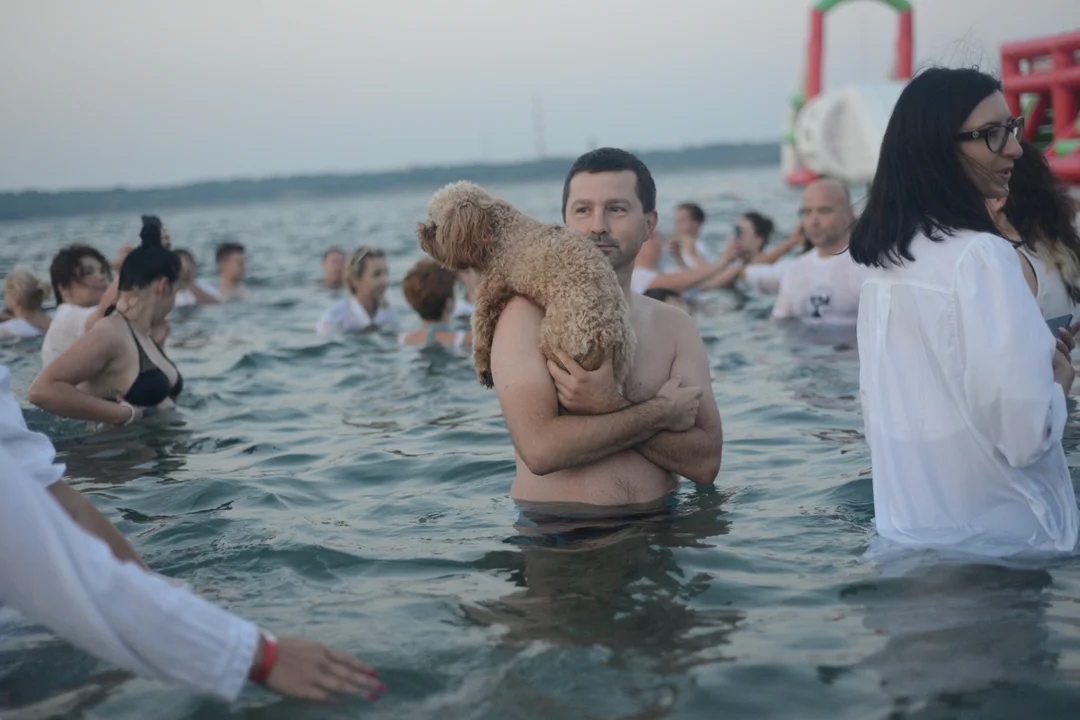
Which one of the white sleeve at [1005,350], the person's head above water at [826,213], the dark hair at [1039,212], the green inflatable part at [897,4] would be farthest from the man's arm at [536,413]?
the green inflatable part at [897,4]

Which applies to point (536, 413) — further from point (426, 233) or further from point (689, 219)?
point (689, 219)

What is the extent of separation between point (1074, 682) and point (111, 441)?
6.28 meters

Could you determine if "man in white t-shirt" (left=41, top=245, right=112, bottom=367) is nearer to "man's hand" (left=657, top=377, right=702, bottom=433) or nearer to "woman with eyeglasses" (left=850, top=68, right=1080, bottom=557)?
"man's hand" (left=657, top=377, right=702, bottom=433)

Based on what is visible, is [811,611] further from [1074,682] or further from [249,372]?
[249,372]

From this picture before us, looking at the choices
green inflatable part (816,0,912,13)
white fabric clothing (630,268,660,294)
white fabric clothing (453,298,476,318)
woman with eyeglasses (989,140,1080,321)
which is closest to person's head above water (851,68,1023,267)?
woman with eyeglasses (989,140,1080,321)

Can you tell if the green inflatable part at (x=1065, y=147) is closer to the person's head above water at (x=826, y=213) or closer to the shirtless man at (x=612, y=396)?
the person's head above water at (x=826, y=213)

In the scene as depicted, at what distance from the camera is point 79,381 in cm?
743

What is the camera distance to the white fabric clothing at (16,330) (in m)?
11.3

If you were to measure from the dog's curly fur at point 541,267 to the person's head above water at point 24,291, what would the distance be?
8.73 metres

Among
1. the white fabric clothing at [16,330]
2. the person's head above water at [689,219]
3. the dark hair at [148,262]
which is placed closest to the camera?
the dark hair at [148,262]

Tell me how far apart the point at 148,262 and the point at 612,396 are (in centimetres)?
454

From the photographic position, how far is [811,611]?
12.7ft

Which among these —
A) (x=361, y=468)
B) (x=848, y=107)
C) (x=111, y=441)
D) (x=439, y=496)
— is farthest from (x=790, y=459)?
(x=848, y=107)

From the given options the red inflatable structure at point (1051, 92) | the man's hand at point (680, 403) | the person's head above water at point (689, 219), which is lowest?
the man's hand at point (680, 403)
